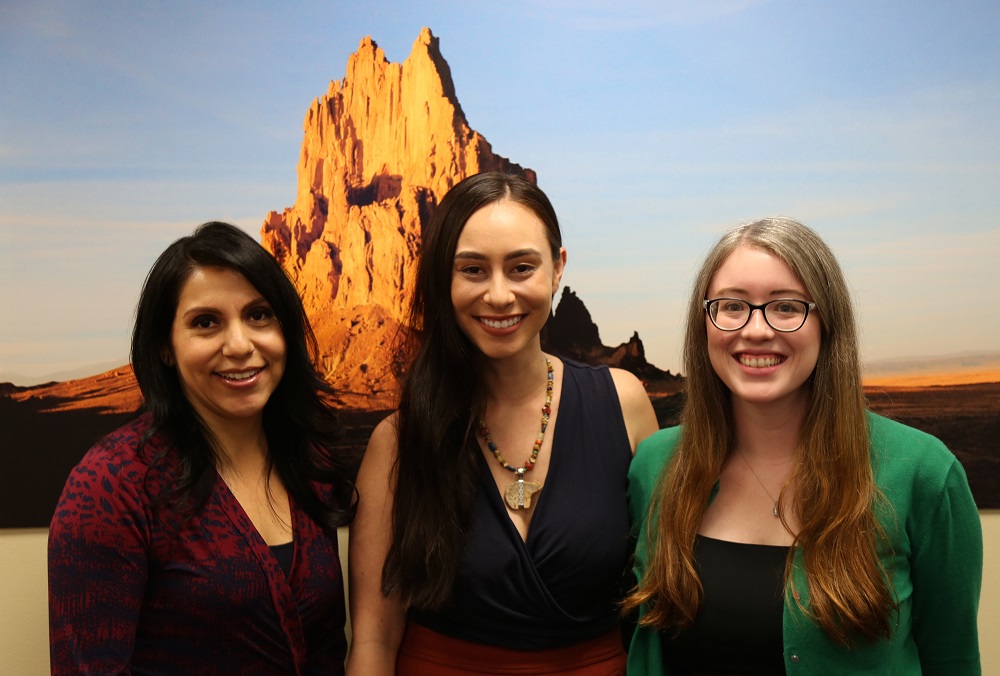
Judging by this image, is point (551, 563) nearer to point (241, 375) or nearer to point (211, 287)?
point (241, 375)

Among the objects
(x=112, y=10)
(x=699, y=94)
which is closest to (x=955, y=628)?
(x=699, y=94)

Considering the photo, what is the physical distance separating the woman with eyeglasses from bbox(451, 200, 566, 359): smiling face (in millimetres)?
355

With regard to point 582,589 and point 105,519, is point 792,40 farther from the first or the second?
point 105,519

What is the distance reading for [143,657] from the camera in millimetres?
1395

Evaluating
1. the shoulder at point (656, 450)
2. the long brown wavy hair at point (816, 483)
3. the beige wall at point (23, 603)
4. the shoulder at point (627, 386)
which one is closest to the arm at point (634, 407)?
the shoulder at point (627, 386)

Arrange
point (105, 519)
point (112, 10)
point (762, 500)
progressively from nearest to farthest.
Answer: point (105, 519) → point (762, 500) → point (112, 10)

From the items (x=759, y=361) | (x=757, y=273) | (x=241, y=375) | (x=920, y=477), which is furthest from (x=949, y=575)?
(x=241, y=375)

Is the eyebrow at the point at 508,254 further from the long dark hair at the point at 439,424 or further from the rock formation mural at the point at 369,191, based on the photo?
the rock formation mural at the point at 369,191

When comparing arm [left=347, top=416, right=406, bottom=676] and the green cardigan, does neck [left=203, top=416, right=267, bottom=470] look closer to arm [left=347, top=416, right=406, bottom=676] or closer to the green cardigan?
arm [left=347, top=416, right=406, bottom=676]

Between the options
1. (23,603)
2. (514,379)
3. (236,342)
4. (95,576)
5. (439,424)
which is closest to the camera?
(95,576)

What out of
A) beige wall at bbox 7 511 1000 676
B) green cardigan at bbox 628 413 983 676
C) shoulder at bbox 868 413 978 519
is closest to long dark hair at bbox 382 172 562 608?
green cardigan at bbox 628 413 983 676

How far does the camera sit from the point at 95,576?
4.35ft

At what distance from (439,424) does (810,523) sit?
0.77 m

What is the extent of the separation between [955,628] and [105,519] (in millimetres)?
1508
